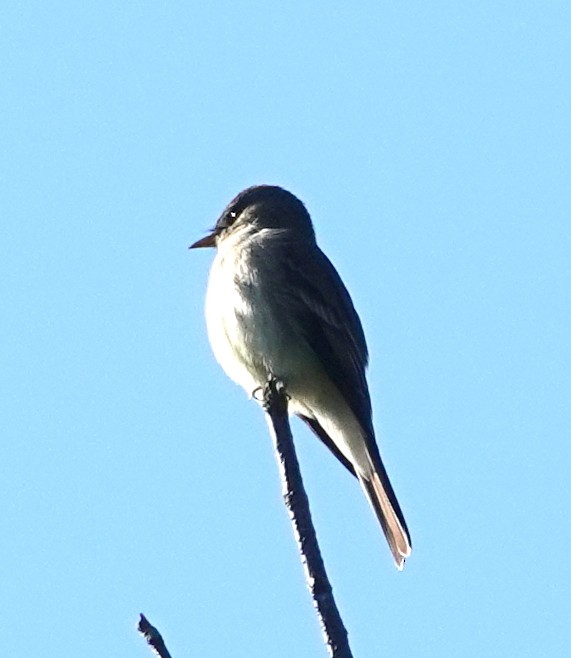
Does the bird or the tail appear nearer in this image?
the tail

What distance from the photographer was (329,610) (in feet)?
12.2

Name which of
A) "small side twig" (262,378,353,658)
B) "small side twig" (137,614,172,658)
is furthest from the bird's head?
"small side twig" (137,614,172,658)

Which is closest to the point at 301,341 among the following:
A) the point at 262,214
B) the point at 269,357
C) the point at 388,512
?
the point at 269,357

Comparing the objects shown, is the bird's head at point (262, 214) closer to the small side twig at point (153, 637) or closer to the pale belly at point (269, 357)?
the pale belly at point (269, 357)

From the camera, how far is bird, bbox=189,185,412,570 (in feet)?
25.4

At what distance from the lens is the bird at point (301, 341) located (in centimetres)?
773

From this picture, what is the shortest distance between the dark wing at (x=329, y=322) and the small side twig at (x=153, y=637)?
14.6 ft

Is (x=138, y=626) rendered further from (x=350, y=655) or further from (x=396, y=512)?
(x=396, y=512)

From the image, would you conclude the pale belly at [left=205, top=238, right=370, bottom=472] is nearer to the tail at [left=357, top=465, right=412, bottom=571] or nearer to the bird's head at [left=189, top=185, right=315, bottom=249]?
the tail at [left=357, top=465, right=412, bottom=571]

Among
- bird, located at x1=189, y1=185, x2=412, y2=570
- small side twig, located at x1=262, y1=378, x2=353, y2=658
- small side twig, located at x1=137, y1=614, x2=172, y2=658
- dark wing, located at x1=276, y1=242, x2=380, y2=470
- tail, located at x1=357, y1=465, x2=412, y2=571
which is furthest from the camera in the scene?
dark wing, located at x1=276, y1=242, x2=380, y2=470

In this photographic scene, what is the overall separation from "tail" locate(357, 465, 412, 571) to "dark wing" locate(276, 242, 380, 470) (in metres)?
0.16

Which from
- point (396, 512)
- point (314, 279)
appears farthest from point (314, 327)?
point (396, 512)

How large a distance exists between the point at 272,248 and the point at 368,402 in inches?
43.3

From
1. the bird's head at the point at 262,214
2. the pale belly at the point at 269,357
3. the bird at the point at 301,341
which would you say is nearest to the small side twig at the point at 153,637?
the bird at the point at 301,341
